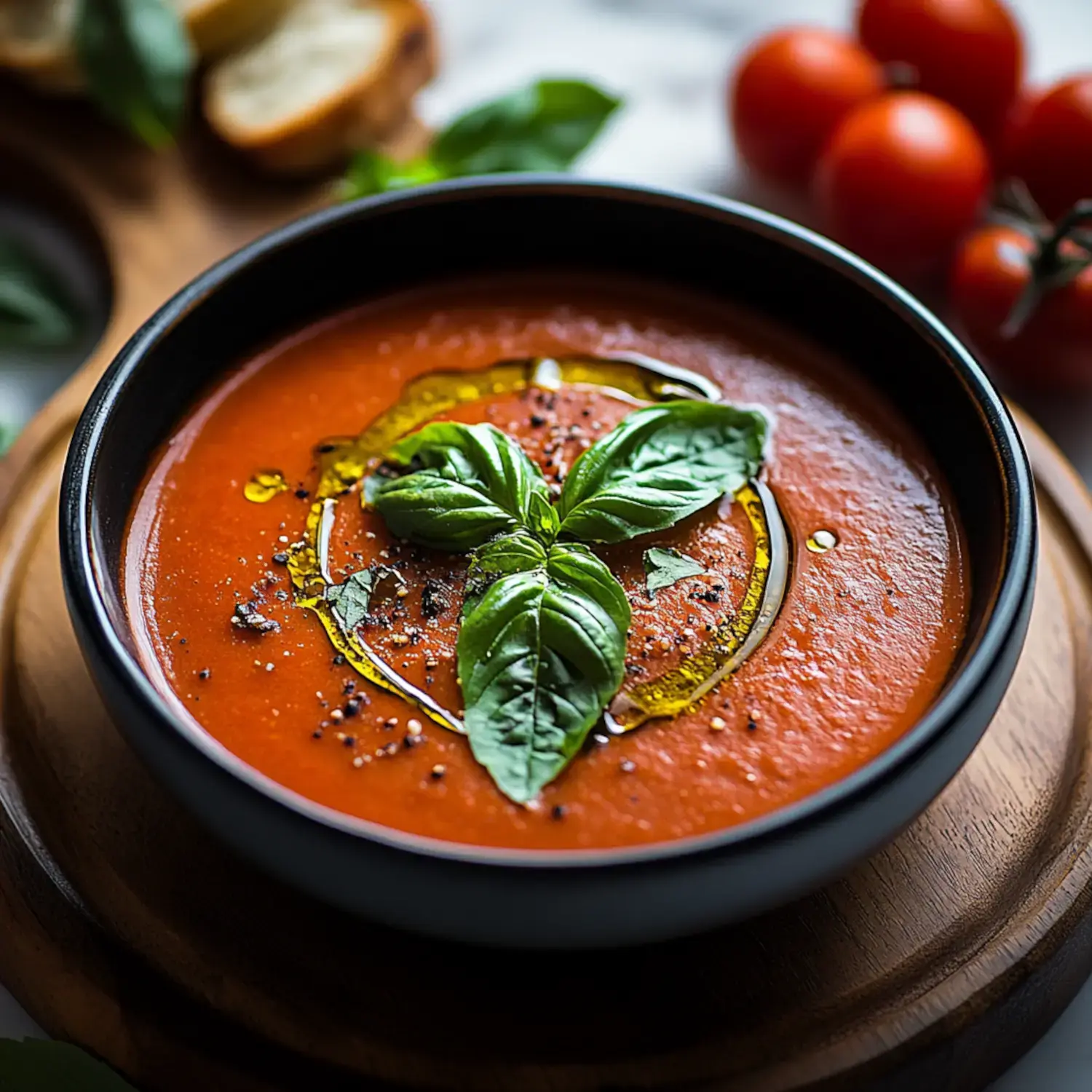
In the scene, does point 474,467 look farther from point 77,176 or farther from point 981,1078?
point 77,176

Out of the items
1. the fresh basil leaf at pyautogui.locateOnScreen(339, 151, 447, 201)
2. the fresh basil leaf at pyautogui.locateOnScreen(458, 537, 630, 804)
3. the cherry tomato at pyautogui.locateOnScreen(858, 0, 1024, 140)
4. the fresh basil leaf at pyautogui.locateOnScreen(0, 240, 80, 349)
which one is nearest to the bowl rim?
the fresh basil leaf at pyautogui.locateOnScreen(458, 537, 630, 804)

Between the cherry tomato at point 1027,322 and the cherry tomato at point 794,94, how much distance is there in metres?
0.52

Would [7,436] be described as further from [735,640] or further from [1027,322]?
[1027,322]

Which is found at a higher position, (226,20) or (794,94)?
(794,94)

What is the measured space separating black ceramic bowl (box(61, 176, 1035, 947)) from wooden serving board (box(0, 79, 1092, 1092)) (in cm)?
16

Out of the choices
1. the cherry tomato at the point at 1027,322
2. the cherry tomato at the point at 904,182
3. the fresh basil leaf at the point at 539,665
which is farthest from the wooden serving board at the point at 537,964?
the cherry tomato at the point at 904,182

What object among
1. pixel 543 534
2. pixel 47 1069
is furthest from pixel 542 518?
pixel 47 1069

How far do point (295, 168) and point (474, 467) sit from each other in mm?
1295

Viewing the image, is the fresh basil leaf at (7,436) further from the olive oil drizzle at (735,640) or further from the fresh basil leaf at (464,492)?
the olive oil drizzle at (735,640)

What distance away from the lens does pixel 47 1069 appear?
181 centimetres

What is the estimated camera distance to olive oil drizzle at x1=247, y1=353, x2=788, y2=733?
192 cm

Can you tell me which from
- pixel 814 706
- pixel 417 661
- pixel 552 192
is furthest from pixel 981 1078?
pixel 552 192

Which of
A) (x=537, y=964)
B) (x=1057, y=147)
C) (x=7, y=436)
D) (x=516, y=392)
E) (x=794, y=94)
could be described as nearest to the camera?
(x=537, y=964)

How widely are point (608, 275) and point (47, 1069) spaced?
5.02ft
